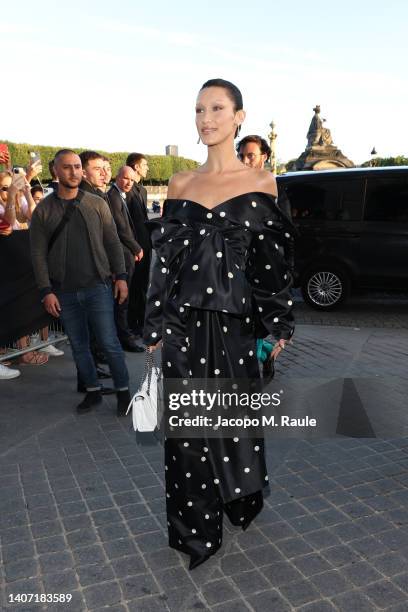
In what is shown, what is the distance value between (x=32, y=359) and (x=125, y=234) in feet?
5.39

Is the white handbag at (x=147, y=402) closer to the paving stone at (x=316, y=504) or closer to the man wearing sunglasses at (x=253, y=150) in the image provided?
the paving stone at (x=316, y=504)

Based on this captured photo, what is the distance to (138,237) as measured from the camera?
6.54 metres

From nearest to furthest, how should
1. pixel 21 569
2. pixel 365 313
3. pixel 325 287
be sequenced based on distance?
pixel 21 569
pixel 365 313
pixel 325 287

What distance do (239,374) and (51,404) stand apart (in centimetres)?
261

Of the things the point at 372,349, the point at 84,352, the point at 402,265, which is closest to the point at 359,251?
the point at 402,265

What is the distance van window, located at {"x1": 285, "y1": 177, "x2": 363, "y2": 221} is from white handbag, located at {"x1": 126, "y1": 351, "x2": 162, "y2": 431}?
620 cm

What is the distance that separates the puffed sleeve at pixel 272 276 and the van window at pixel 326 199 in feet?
19.7

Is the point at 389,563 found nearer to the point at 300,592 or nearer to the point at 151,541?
the point at 300,592

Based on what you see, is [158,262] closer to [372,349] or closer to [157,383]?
[157,383]

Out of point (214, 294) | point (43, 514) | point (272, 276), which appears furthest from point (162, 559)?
point (272, 276)

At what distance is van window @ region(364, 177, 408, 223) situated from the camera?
26.0 ft

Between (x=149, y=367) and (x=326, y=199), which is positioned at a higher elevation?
(x=326, y=199)

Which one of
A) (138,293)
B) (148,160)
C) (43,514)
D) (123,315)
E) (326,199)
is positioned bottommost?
(43,514)

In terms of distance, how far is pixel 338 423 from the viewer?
4.20 m
